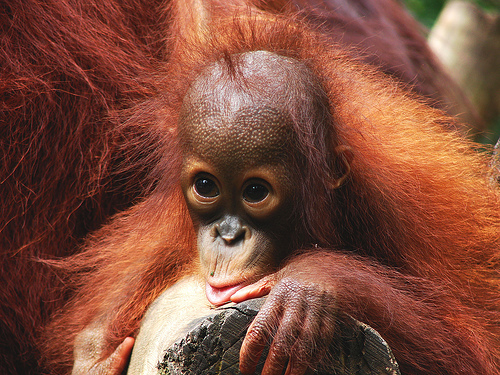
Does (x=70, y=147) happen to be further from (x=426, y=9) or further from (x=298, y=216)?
(x=426, y=9)

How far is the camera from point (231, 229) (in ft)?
4.37

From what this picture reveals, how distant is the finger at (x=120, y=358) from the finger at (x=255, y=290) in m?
0.36

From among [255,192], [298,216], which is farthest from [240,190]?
[298,216]

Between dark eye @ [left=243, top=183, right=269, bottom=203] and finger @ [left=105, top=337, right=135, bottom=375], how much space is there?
469 millimetres

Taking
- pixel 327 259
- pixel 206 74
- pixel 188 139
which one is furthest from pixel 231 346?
pixel 206 74

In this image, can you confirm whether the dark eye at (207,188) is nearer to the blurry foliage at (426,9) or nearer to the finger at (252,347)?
the finger at (252,347)

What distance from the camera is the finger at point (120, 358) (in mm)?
1444

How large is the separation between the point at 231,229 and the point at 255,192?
0.10 metres

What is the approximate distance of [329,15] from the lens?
2.35m

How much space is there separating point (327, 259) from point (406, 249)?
12.9 inches

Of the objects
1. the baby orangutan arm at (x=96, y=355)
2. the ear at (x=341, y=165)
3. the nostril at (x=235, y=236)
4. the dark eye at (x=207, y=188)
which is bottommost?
the baby orangutan arm at (x=96, y=355)

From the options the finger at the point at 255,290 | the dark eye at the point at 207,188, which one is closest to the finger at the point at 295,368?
the finger at the point at 255,290

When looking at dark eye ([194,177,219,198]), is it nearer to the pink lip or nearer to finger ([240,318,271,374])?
the pink lip

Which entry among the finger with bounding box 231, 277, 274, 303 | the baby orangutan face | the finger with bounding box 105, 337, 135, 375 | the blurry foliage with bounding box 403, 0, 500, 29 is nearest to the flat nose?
the baby orangutan face
